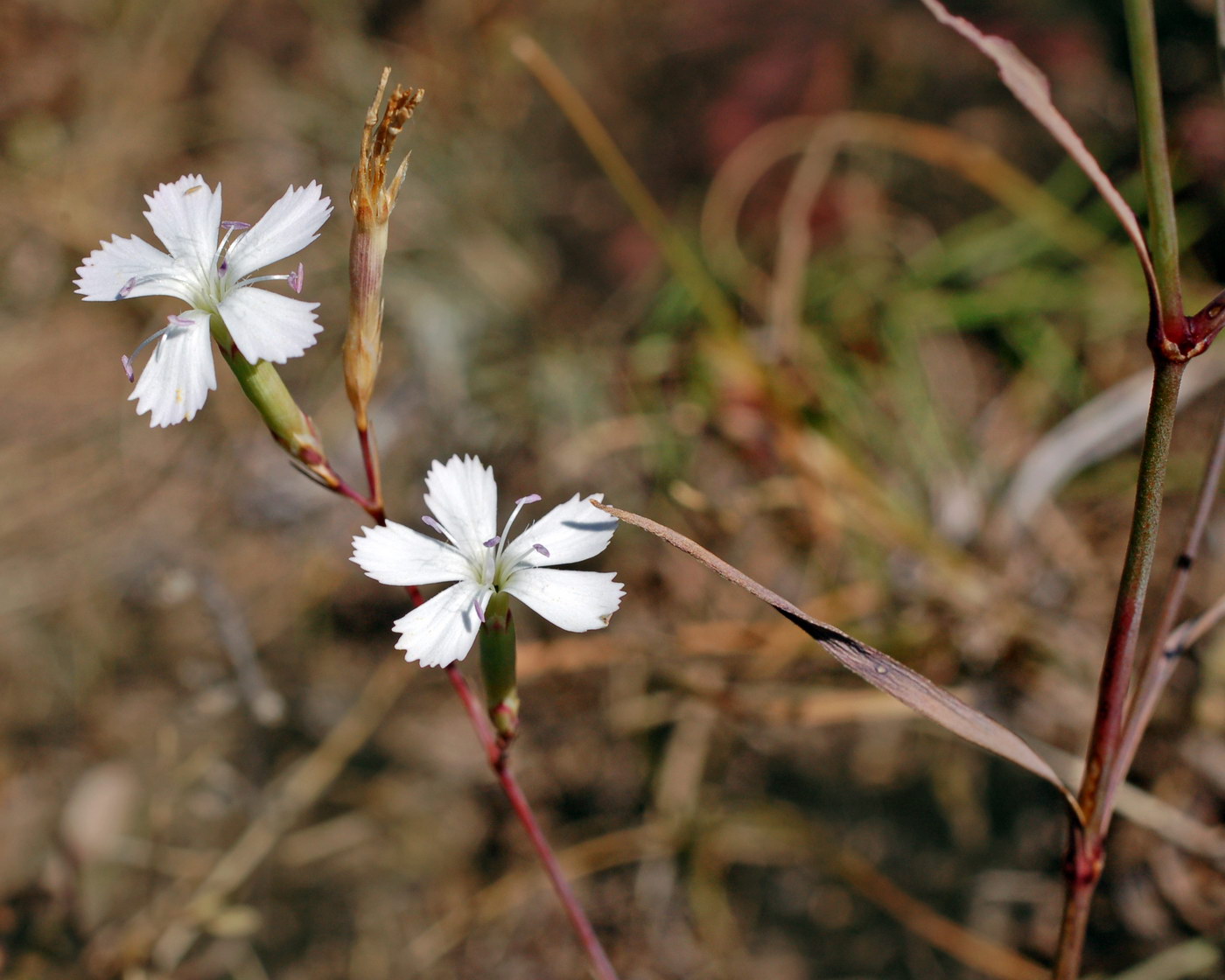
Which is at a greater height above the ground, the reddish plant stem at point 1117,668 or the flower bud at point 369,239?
the flower bud at point 369,239

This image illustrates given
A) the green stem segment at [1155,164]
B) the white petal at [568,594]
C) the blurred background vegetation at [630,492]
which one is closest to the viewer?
the green stem segment at [1155,164]

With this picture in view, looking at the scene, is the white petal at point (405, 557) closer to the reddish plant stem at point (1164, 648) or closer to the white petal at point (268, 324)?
the white petal at point (268, 324)

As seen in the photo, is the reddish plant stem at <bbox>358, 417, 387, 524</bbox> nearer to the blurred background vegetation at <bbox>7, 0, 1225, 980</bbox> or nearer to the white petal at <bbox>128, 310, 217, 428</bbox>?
the white petal at <bbox>128, 310, 217, 428</bbox>

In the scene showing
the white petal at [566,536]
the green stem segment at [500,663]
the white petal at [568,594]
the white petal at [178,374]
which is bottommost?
the green stem segment at [500,663]

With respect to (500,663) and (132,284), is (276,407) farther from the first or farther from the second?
(500,663)

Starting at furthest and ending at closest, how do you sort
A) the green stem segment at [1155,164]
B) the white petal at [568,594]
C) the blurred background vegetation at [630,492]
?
the blurred background vegetation at [630,492] → the white petal at [568,594] → the green stem segment at [1155,164]

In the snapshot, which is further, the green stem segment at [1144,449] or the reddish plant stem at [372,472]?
the reddish plant stem at [372,472]

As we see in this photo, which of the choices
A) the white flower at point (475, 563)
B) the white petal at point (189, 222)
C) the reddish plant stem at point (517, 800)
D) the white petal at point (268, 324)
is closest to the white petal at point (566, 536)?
the white flower at point (475, 563)

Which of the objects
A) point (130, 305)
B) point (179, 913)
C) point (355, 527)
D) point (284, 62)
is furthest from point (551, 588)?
point (284, 62)
